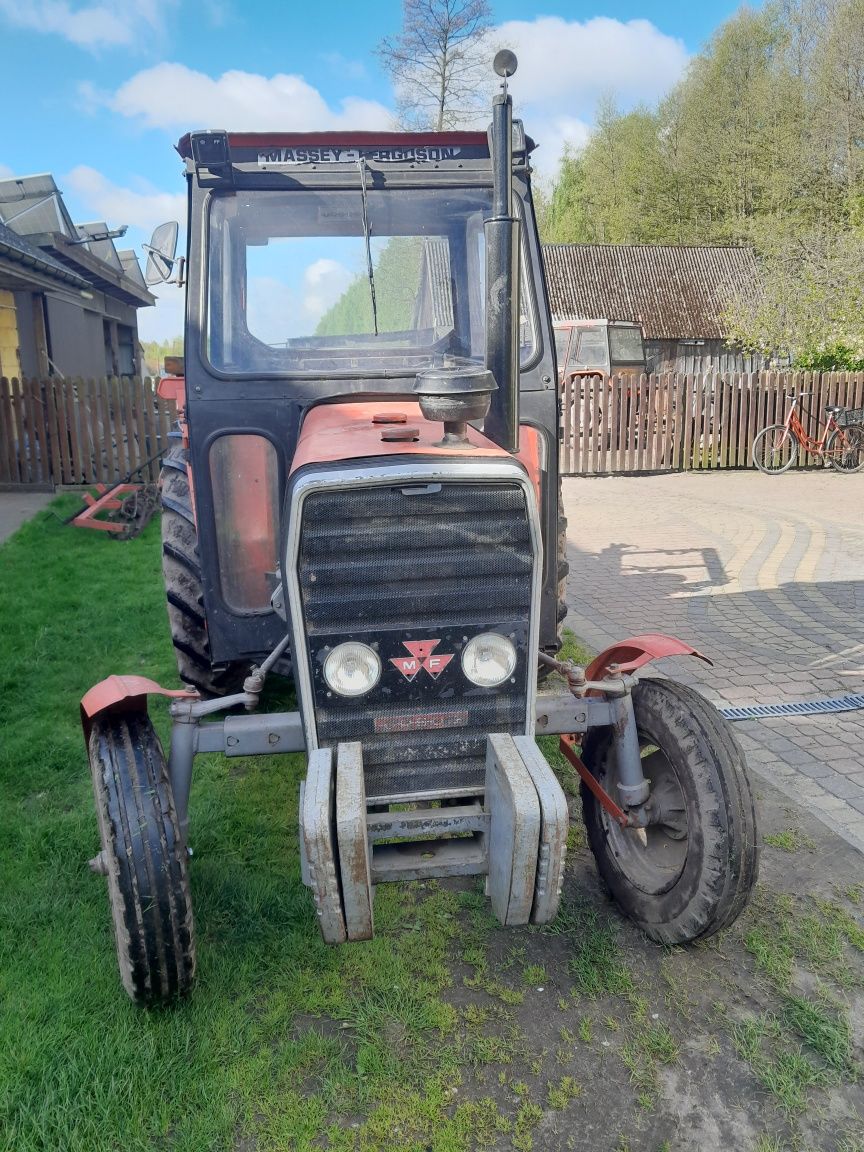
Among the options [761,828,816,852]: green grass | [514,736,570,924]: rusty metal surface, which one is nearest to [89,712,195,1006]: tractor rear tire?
[514,736,570,924]: rusty metal surface

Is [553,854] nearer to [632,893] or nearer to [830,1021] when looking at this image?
[632,893]

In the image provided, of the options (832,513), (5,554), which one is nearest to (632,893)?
(5,554)

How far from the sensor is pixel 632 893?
3.00 m

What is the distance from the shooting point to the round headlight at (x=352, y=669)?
8.49ft

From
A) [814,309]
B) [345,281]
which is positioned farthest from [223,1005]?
[814,309]

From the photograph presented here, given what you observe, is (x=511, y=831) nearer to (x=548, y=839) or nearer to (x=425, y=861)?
(x=548, y=839)

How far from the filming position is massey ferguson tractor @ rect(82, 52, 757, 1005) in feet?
8.20

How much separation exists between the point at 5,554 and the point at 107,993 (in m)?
6.75

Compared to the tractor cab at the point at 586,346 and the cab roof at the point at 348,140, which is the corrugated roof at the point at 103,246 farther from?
the cab roof at the point at 348,140

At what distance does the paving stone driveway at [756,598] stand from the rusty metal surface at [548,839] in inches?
70.3

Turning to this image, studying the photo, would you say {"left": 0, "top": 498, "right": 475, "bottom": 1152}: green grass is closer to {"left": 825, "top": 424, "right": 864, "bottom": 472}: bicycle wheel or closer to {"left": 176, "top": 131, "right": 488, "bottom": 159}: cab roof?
{"left": 176, "top": 131, "right": 488, "bottom": 159}: cab roof

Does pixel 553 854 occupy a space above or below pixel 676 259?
below

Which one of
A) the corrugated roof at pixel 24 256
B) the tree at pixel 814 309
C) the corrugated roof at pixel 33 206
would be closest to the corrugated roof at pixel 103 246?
the corrugated roof at pixel 33 206

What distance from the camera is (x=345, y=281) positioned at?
12.7 ft
